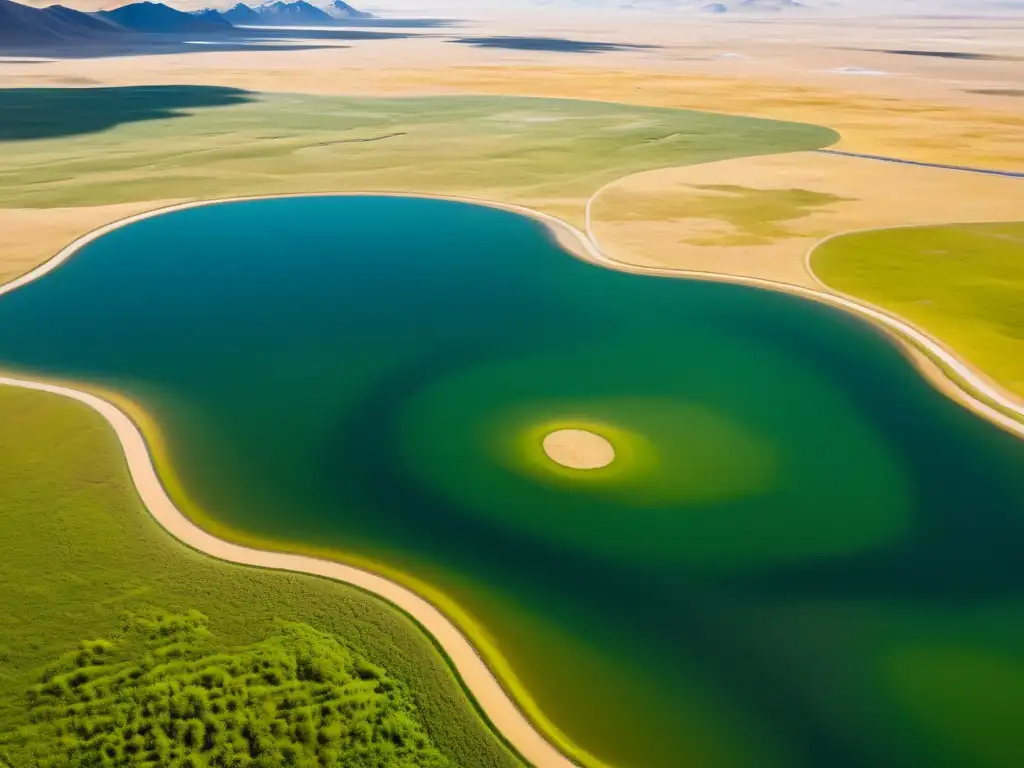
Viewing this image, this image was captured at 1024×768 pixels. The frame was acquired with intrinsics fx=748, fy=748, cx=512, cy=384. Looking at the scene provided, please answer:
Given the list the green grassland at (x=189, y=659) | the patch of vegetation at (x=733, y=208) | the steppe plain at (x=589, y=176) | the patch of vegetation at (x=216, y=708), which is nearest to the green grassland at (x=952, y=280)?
the steppe plain at (x=589, y=176)

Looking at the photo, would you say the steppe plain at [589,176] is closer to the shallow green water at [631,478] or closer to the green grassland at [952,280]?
the green grassland at [952,280]

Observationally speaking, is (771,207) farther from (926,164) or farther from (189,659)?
(189,659)

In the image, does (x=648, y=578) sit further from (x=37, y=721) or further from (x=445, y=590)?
(x=37, y=721)

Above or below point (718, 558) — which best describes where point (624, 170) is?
above

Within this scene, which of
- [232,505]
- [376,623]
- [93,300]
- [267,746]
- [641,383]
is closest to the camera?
[267,746]

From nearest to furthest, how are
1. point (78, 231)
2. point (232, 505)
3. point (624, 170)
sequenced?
1. point (232, 505)
2. point (78, 231)
3. point (624, 170)

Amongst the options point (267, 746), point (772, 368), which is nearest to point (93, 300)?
point (267, 746)
